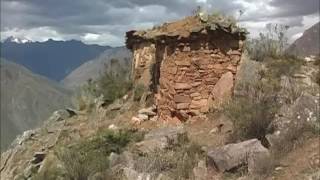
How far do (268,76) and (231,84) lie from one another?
127cm

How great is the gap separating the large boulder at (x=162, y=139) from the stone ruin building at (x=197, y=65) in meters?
1.13

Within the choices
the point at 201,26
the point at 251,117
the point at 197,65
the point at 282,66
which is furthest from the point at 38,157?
the point at 282,66

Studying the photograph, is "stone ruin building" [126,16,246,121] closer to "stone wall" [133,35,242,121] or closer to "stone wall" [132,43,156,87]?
"stone wall" [133,35,242,121]

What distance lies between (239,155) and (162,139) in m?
2.82

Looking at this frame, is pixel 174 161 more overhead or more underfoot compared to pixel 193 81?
more underfoot

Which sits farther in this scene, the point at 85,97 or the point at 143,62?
the point at 85,97

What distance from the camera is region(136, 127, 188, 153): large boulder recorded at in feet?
46.3

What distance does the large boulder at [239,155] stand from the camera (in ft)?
38.9

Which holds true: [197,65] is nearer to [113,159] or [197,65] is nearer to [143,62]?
[113,159]

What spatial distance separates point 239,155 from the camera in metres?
12.1

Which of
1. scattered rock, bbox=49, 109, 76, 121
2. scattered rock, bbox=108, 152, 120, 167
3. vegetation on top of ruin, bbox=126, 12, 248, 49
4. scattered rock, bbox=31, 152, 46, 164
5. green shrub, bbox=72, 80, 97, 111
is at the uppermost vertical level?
vegetation on top of ruin, bbox=126, 12, 248, 49

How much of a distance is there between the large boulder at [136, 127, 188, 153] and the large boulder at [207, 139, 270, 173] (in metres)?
1.77

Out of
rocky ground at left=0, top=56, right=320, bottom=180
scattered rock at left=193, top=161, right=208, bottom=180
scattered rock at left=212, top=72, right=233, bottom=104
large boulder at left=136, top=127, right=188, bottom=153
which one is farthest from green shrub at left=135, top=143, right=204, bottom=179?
scattered rock at left=212, top=72, right=233, bottom=104

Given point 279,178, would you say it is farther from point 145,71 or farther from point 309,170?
point 145,71
